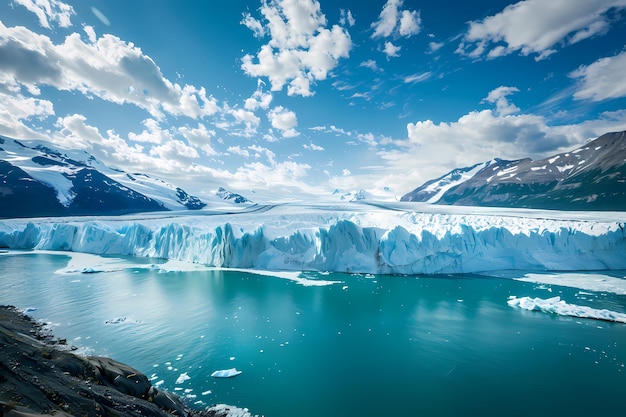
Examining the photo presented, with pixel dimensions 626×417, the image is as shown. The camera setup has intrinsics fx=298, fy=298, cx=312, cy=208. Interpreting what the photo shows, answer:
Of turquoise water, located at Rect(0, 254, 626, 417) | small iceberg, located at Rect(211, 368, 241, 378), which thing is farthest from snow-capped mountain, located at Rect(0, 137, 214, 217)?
small iceberg, located at Rect(211, 368, 241, 378)

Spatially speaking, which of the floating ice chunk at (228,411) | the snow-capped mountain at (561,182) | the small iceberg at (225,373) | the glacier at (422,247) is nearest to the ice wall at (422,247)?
the glacier at (422,247)

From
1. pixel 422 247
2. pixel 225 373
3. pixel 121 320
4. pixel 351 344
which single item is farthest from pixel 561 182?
pixel 121 320

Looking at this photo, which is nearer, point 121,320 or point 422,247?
point 121,320

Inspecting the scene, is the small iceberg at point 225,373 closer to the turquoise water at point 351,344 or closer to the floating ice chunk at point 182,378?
the turquoise water at point 351,344

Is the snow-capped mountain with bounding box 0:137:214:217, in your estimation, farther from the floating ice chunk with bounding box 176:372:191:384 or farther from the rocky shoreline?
the rocky shoreline

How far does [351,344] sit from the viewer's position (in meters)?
9.76

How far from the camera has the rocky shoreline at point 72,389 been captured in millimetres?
3673

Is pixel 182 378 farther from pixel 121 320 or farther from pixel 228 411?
pixel 121 320

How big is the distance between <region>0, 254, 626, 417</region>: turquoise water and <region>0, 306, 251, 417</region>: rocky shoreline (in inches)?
42.6

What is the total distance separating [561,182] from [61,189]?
12822 centimetres

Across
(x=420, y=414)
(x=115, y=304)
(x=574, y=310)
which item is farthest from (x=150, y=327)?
(x=574, y=310)

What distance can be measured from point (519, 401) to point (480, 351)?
8.18ft

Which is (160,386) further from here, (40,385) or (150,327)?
(150,327)

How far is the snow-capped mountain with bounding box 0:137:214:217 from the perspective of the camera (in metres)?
59.6
